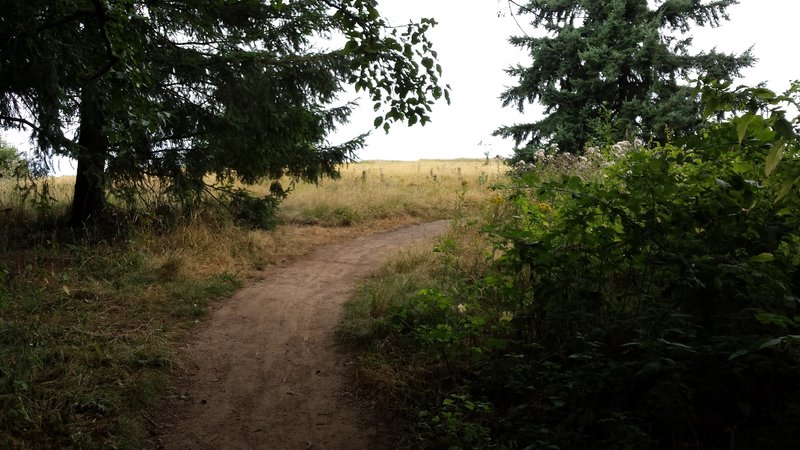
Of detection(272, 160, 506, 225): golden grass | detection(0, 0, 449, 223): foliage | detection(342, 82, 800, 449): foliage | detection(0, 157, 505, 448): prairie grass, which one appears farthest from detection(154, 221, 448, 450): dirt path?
detection(272, 160, 506, 225): golden grass

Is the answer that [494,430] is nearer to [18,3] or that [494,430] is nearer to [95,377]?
[95,377]

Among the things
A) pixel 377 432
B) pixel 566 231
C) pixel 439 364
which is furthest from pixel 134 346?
pixel 566 231

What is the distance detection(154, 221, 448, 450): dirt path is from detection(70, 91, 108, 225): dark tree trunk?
10.7 ft

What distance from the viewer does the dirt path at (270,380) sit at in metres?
4.38

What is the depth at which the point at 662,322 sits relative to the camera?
3285 millimetres

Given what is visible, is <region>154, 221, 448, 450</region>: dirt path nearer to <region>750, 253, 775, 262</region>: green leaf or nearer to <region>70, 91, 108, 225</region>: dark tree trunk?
<region>750, 253, 775, 262</region>: green leaf

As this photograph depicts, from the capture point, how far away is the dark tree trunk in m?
8.17

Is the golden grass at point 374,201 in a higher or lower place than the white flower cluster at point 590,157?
lower

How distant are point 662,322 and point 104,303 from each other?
6394mm

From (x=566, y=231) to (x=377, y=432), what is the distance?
91.3 inches

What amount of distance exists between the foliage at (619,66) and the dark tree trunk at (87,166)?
41.0 ft

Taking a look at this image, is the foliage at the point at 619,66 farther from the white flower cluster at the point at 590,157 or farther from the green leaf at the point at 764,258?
the green leaf at the point at 764,258

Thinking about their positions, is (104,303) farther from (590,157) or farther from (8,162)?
(590,157)

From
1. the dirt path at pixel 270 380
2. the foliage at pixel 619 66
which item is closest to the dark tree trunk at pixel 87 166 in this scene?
the dirt path at pixel 270 380
